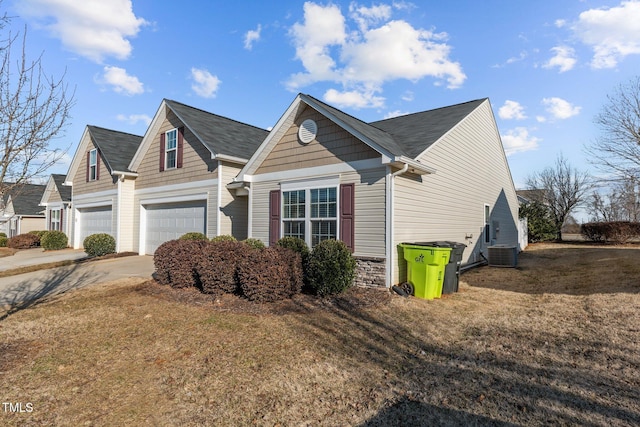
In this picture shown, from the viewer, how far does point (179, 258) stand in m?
8.35

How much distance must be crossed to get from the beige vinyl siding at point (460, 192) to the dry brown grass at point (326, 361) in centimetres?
237

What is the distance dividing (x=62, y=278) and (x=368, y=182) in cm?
937

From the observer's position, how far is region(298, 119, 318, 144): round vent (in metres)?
9.29

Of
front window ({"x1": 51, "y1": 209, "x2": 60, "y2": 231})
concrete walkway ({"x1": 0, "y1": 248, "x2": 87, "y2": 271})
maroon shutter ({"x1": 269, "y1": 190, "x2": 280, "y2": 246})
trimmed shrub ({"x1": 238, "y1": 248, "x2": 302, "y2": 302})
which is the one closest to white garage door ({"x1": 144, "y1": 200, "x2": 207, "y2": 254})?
concrete walkway ({"x1": 0, "y1": 248, "x2": 87, "y2": 271})

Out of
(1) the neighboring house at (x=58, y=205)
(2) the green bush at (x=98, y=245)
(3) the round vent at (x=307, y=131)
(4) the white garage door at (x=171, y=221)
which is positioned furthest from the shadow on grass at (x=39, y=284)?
(1) the neighboring house at (x=58, y=205)

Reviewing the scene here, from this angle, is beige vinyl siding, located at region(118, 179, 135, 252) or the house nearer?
the house

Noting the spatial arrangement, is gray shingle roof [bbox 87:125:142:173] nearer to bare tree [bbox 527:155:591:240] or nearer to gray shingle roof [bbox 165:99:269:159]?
gray shingle roof [bbox 165:99:269:159]

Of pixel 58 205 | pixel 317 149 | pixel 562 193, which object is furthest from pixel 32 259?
pixel 562 193

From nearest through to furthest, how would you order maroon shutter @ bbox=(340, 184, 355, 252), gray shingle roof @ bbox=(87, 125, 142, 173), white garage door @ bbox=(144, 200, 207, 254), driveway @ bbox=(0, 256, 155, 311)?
driveway @ bbox=(0, 256, 155, 311), maroon shutter @ bbox=(340, 184, 355, 252), white garage door @ bbox=(144, 200, 207, 254), gray shingle roof @ bbox=(87, 125, 142, 173)

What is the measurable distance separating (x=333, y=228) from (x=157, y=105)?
33.6 feet

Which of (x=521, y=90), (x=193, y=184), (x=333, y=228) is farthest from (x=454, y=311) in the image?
(x=193, y=184)

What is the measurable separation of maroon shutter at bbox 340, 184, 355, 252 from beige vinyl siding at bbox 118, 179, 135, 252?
1152cm

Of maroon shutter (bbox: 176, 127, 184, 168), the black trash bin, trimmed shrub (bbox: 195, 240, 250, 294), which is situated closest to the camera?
trimmed shrub (bbox: 195, 240, 250, 294)

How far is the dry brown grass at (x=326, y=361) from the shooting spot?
10.1 ft
